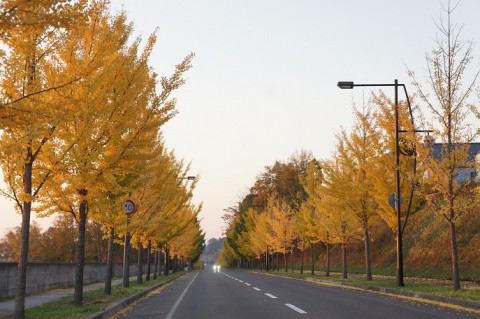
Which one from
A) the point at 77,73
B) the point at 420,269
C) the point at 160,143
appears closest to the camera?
the point at 77,73

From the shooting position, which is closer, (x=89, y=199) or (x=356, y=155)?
(x=89, y=199)

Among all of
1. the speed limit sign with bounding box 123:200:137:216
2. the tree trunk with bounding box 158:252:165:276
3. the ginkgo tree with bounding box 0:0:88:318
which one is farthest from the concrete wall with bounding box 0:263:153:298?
the tree trunk with bounding box 158:252:165:276

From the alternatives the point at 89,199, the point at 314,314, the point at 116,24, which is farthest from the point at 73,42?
the point at 314,314

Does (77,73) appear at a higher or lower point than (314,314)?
higher

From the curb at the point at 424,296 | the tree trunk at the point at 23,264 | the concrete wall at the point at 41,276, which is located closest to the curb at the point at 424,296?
the curb at the point at 424,296

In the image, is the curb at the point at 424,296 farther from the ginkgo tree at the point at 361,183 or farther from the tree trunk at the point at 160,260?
the tree trunk at the point at 160,260

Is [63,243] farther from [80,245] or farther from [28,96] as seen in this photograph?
[28,96]

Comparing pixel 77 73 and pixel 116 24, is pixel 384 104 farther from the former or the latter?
pixel 77 73

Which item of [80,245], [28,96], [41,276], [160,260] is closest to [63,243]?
[160,260]

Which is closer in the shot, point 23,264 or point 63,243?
point 23,264

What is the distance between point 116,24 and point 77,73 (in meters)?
4.41

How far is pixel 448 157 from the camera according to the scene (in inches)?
731

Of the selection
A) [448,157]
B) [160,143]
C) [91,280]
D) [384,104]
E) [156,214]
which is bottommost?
[91,280]

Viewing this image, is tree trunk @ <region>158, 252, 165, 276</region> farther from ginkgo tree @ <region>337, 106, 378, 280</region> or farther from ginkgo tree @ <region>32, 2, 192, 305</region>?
ginkgo tree @ <region>32, 2, 192, 305</region>
